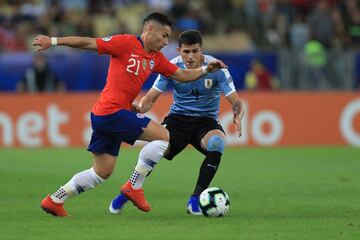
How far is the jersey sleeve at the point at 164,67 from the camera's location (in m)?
10.8

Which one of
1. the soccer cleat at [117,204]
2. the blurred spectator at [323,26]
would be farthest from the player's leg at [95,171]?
the blurred spectator at [323,26]

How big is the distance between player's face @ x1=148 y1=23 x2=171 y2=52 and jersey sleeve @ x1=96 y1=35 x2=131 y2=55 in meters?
0.24

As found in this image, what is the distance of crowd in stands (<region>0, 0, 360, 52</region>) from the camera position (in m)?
25.6

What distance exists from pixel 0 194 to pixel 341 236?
5306 mm

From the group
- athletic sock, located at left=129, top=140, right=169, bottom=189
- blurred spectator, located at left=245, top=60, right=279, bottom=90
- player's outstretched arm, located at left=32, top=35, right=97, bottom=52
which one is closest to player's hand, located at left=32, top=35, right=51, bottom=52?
player's outstretched arm, located at left=32, top=35, right=97, bottom=52

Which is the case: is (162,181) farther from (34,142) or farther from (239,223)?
(34,142)

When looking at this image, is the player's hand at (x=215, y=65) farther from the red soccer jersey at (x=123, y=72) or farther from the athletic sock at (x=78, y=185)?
the athletic sock at (x=78, y=185)

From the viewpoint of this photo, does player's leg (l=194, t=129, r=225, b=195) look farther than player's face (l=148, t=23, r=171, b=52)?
Yes

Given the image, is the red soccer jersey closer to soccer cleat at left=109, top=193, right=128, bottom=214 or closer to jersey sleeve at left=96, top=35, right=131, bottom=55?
jersey sleeve at left=96, top=35, right=131, bottom=55

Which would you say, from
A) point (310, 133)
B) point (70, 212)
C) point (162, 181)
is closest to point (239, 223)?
point (70, 212)

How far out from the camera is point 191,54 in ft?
37.3

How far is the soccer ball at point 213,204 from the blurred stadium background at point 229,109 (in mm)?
128

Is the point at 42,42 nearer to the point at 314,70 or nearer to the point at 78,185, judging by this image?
the point at 78,185

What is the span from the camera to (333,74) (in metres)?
24.3
